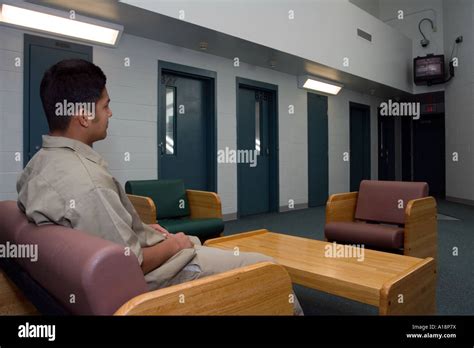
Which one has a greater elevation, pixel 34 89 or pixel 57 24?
pixel 57 24

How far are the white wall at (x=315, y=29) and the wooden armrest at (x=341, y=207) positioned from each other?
7.52ft

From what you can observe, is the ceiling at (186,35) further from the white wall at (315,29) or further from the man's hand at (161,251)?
the man's hand at (161,251)

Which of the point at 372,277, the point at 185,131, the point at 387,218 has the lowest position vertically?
the point at 372,277

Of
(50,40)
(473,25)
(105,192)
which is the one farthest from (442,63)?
(105,192)

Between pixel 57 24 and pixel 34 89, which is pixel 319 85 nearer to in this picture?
pixel 57 24

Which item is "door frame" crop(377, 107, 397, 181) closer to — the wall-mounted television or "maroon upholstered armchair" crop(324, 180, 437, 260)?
the wall-mounted television

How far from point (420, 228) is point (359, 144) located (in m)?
5.54

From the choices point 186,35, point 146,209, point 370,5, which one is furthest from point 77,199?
point 370,5

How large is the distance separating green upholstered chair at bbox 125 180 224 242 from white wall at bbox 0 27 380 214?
0.76 m

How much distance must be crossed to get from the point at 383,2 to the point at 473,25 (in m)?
2.51

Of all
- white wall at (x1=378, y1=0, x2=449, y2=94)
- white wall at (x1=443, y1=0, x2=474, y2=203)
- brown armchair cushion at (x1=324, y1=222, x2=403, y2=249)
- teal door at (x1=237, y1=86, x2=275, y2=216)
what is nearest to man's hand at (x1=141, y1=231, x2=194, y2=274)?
brown armchair cushion at (x1=324, y1=222, x2=403, y2=249)

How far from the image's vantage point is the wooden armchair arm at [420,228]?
8.61 feet

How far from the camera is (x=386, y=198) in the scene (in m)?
3.15
